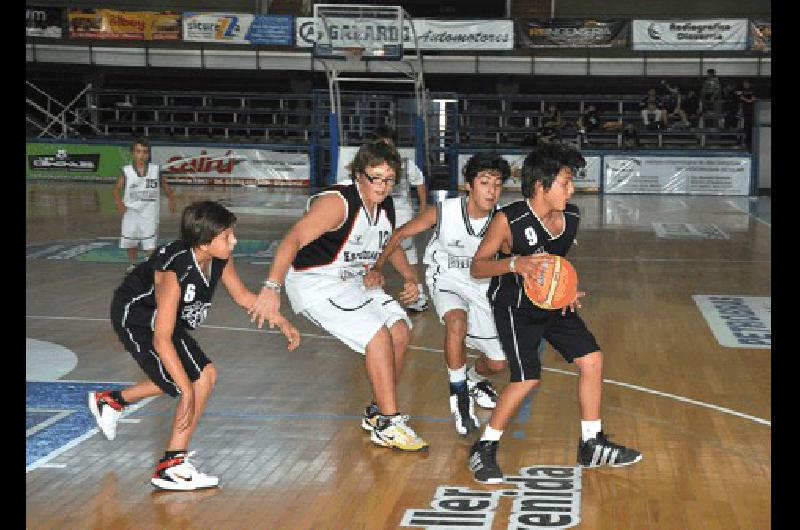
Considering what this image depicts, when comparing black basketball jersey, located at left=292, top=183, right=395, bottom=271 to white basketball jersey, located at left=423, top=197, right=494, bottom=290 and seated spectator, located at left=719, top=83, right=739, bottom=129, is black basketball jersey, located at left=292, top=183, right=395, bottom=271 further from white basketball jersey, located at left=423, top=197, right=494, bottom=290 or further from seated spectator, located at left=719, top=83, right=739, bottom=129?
seated spectator, located at left=719, top=83, right=739, bottom=129

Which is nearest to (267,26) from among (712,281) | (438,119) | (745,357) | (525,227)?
(438,119)

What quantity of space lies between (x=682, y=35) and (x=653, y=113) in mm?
3071

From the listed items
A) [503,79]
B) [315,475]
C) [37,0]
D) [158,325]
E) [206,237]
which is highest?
[37,0]

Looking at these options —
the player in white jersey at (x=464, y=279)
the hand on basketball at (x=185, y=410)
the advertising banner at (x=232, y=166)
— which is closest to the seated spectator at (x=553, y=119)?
the advertising banner at (x=232, y=166)

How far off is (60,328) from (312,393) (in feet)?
12.0

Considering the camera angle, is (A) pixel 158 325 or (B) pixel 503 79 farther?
(B) pixel 503 79

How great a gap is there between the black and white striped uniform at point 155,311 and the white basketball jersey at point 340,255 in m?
0.87

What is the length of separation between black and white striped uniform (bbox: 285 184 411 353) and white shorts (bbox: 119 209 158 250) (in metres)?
8.14

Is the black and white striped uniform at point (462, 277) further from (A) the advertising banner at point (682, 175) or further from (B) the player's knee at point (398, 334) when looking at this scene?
(A) the advertising banner at point (682, 175)

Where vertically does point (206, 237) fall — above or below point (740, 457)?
above

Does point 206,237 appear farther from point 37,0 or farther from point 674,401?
point 37,0

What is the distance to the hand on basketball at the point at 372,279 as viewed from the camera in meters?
7.17

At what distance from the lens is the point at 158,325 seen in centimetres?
600

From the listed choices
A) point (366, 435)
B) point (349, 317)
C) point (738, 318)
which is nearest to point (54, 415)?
point (366, 435)
